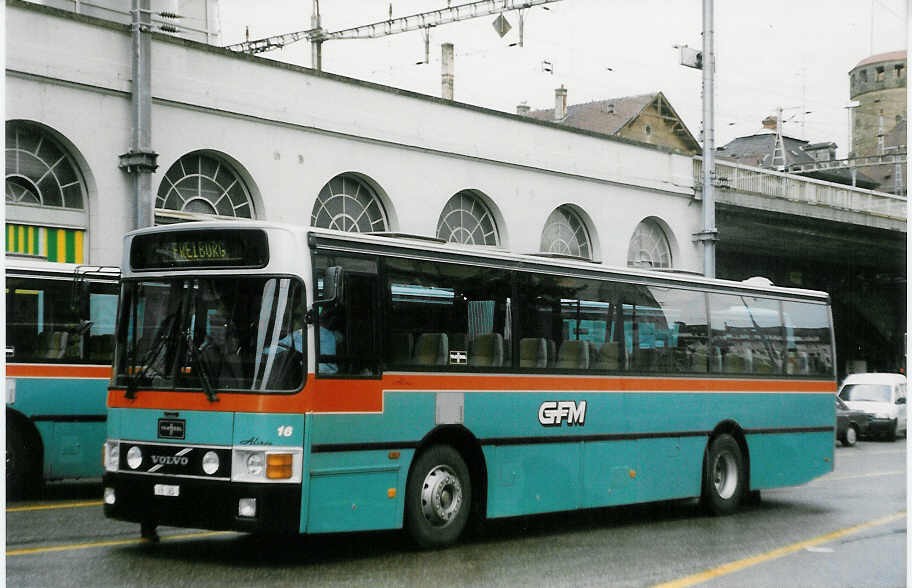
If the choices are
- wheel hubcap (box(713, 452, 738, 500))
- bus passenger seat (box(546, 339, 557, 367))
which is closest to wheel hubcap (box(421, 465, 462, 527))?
bus passenger seat (box(546, 339, 557, 367))

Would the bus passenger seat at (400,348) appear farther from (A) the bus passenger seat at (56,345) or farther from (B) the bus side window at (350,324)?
(A) the bus passenger seat at (56,345)

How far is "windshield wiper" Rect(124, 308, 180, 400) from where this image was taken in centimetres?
1005

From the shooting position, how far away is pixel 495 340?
1161 centimetres

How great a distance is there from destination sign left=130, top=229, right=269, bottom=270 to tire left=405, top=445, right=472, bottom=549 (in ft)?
7.48

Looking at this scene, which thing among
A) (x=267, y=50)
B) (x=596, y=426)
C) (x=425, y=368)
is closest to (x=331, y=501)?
(x=425, y=368)

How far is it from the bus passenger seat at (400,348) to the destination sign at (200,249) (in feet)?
4.42

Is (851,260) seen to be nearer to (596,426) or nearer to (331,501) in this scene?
(596,426)

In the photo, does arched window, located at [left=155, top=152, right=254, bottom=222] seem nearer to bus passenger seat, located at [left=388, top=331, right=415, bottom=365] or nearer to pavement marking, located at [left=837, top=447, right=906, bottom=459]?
bus passenger seat, located at [left=388, top=331, right=415, bottom=365]

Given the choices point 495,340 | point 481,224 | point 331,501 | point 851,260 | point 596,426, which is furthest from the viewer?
point 851,260

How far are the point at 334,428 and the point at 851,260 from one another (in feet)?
136

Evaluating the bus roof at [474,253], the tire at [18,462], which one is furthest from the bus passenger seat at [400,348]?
the tire at [18,462]

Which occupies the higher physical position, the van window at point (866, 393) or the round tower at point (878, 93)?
the round tower at point (878, 93)

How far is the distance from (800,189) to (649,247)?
24.2ft

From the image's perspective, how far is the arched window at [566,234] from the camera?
3284cm
